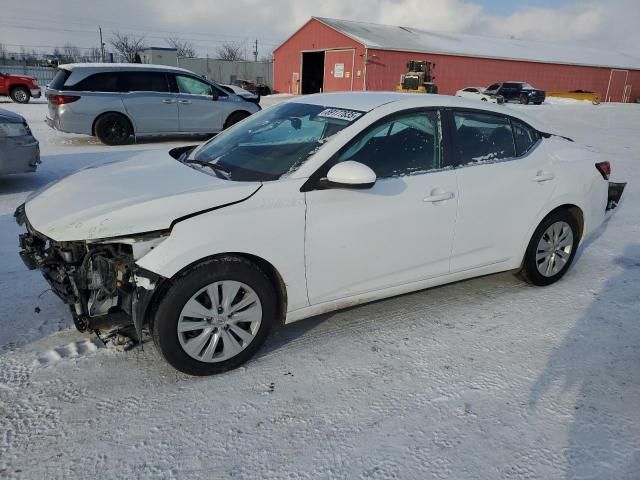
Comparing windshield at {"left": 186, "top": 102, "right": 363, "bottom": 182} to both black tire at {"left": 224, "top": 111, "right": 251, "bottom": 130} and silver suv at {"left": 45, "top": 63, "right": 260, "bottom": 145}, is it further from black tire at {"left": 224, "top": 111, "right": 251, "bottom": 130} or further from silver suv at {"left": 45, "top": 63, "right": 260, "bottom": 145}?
black tire at {"left": 224, "top": 111, "right": 251, "bottom": 130}

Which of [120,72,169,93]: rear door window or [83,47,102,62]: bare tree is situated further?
[83,47,102,62]: bare tree

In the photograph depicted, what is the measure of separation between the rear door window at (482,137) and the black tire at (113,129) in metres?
9.09

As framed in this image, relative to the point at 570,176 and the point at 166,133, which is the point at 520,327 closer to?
the point at 570,176

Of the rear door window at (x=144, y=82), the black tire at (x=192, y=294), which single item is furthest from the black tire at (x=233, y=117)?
the black tire at (x=192, y=294)

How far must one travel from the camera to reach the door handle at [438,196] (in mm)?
3574

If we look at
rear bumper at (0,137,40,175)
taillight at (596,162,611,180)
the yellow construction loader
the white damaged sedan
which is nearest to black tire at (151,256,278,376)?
the white damaged sedan

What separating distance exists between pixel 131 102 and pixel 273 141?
8.52 m

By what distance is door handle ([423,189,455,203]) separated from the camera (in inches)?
141

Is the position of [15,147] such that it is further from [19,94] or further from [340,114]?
[19,94]

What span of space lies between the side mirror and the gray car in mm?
5386

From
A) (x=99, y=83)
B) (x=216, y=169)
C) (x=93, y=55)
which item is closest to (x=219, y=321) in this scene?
(x=216, y=169)

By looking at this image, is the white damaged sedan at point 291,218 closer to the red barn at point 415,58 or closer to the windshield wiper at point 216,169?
the windshield wiper at point 216,169

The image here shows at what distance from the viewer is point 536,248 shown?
14.4 ft

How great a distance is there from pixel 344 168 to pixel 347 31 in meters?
34.4
